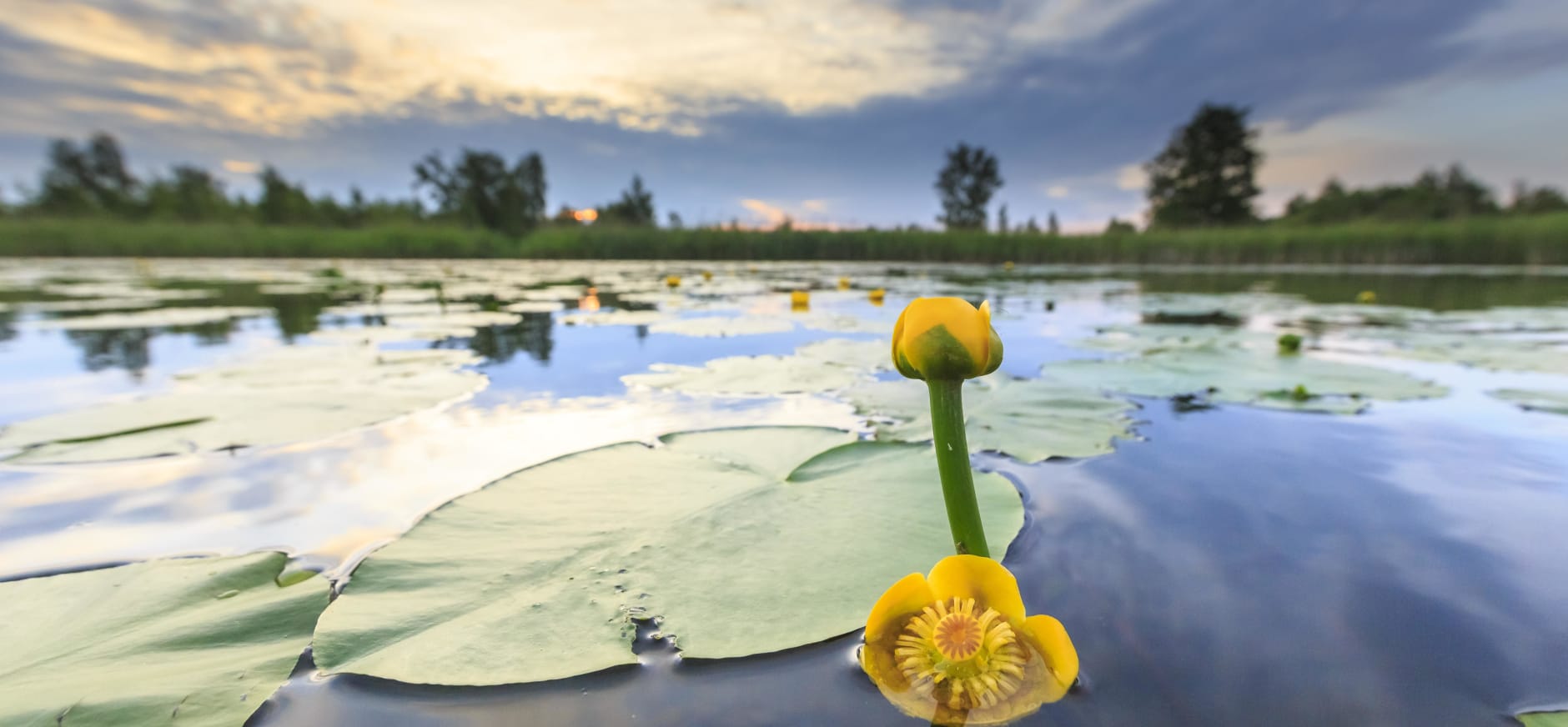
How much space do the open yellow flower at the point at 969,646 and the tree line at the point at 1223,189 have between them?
1174 inches

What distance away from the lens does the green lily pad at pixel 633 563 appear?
633 millimetres

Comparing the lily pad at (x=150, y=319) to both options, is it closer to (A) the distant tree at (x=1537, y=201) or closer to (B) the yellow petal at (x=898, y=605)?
(B) the yellow petal at (x=898, y=605)

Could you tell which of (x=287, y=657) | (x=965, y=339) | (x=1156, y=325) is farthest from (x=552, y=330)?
(x=1156, y=325)

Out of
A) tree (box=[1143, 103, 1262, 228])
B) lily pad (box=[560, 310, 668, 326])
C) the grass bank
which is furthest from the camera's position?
tree (box=[1143, 103, 1262, 228])

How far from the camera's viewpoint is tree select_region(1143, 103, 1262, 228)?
29766 millimetres

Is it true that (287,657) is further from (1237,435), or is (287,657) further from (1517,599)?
(1237,435)

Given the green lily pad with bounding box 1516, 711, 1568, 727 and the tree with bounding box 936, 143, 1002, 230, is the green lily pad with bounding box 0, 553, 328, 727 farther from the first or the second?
the tree with bounding box 936, 143, 1002, 230

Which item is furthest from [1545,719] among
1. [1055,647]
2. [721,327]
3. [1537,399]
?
[721,327]

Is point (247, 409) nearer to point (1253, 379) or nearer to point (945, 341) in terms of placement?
point (945, 341)

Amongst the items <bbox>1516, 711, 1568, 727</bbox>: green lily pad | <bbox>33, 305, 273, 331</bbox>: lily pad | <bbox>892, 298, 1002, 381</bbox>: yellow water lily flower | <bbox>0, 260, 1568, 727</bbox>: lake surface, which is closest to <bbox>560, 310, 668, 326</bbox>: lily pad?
<bbox>0, 260, 1568, 727</bbox>: lake surface

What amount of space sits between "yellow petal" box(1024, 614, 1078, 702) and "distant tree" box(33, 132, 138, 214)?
3412cm

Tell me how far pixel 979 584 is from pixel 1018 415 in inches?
46.1

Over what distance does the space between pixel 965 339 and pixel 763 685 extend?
405mm

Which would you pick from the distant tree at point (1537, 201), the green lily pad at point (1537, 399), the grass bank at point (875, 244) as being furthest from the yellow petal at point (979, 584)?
the distant tree at point (1537, 201)
